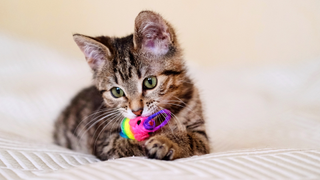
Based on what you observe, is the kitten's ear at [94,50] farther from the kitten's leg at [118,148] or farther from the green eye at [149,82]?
the kitten's leg at [118,148]

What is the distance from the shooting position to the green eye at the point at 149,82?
3.16 ft

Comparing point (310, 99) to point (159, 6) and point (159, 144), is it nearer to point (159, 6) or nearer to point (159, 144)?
point (159, 144)

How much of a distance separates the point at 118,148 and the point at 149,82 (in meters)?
0.29

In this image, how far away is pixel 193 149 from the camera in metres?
0.91

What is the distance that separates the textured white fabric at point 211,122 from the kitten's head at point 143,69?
0.26 meters

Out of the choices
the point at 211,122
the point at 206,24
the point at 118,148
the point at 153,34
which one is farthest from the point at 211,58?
the point at 118,148

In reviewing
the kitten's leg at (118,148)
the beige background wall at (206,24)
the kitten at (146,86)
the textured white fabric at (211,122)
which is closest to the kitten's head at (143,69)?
the kitten at (146,86)

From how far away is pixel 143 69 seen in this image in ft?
3.17

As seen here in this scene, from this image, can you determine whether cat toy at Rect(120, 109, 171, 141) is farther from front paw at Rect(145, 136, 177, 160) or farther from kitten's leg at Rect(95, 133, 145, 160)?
front paw at Rect(145, 136, 177, 160)

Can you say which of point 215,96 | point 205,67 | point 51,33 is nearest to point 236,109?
point 215,96

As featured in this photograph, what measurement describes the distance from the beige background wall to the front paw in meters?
1.53

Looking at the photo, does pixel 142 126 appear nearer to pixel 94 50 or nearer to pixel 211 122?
pixel 94 50

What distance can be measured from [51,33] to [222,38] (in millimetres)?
1484

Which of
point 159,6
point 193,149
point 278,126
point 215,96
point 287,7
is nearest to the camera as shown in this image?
point 193,149
